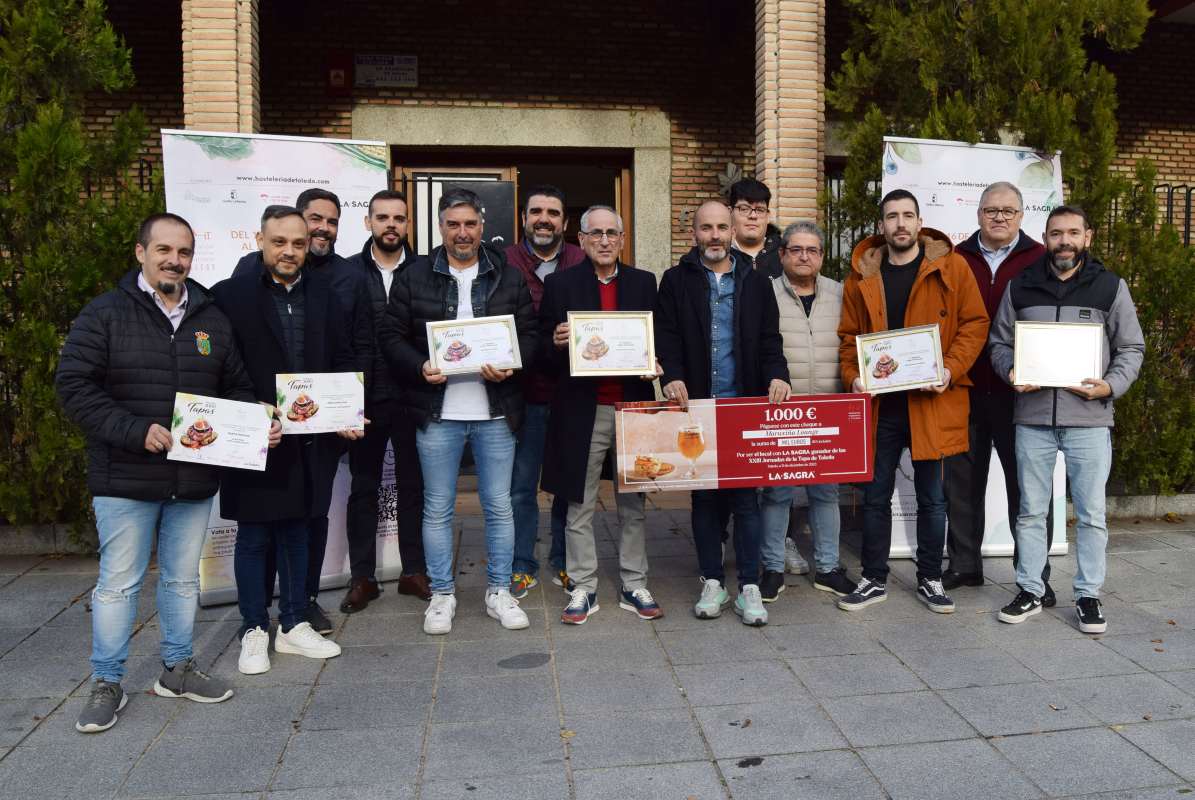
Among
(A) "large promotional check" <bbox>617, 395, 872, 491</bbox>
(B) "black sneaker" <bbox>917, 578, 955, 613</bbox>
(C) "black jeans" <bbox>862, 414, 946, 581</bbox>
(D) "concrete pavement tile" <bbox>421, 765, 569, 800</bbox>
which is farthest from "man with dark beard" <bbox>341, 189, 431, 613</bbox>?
(B) "black sneaker" <bbox>917, 578, 955, 613</bbox>

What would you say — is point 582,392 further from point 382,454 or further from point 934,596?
point 934,596

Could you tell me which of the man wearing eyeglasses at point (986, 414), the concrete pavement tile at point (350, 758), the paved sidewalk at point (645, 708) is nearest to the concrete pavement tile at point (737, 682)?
the paved sidewalk at point (645, 708)

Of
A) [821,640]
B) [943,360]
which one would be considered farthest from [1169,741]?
[943,360]

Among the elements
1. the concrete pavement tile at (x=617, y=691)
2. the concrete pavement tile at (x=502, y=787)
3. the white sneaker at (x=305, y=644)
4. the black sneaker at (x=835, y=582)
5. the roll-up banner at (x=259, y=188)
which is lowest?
the concrete pavement tile at (x=502, y=787)

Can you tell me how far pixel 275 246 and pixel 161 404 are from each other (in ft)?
3.06

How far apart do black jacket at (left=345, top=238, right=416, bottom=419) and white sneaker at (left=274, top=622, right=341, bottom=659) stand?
1219 millimetres

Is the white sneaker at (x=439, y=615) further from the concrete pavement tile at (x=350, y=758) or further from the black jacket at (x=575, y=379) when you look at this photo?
the concrete pavement tile at (x=350, y=758)

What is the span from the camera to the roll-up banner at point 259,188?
5.67m

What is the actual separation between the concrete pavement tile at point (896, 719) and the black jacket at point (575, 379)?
1.72 m

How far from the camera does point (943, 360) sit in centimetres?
490

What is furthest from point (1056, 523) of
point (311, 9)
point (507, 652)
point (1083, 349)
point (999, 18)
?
point (311, 9)

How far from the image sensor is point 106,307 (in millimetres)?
3660

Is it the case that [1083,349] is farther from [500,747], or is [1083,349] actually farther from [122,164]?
[122,164]

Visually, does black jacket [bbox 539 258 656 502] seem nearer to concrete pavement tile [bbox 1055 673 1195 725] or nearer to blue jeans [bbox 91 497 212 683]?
blue jeans [bbox 91 497 212 683]
